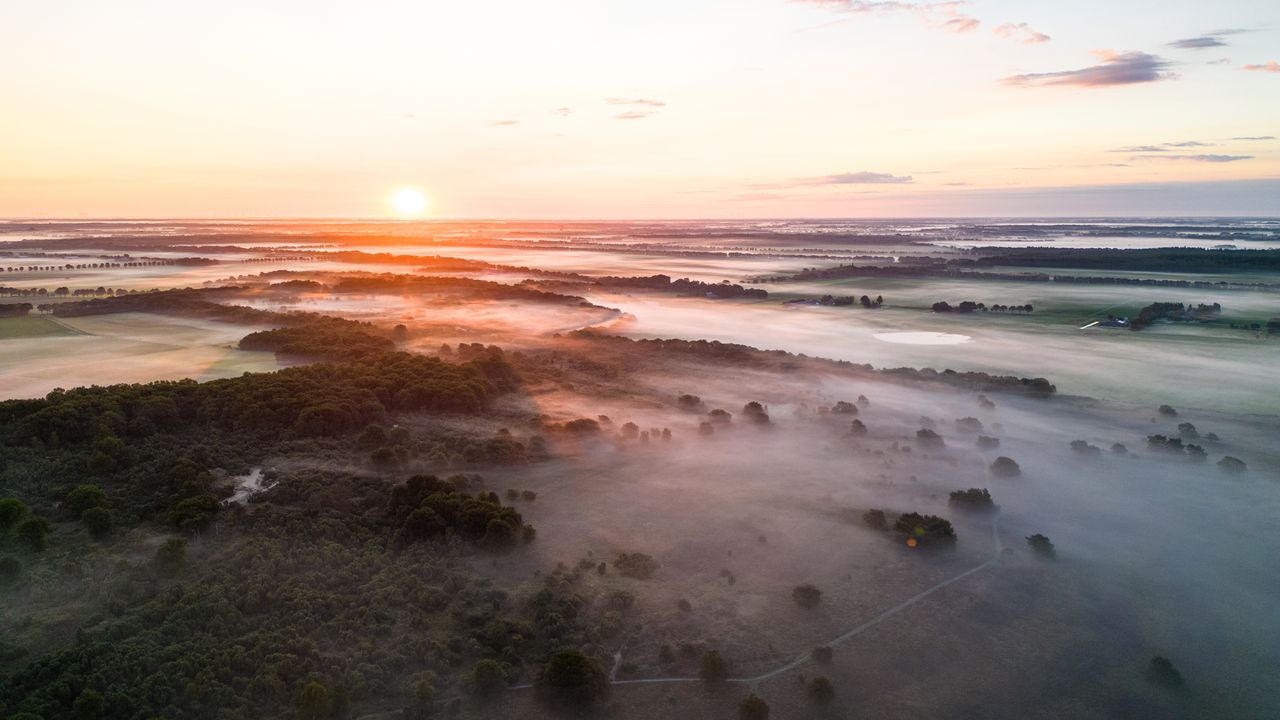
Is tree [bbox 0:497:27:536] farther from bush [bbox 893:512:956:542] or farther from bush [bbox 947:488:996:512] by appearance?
bush [bbox 947:488:996:512]

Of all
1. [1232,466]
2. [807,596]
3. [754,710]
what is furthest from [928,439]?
[754,710]

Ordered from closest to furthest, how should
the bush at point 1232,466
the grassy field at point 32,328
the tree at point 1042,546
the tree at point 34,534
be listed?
the tree at point 34,534 → the tree at point 1042,546 → the bush at point 1232,466 → the grassy field at point 32,328

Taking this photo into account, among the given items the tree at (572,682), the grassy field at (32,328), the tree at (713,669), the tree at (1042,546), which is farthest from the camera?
the grassy field at (32,328)

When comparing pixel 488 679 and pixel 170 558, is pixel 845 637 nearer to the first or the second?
pixel 488 679

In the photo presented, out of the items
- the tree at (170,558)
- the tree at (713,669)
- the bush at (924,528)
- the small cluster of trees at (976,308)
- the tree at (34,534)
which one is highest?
the small cluster of trees at (976,308)

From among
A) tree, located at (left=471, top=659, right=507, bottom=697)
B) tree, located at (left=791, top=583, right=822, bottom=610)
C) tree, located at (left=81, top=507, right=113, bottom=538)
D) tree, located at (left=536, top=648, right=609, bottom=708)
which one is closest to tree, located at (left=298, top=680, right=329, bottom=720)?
tree, located at (left=471, top=659, right=507, bottom=697)

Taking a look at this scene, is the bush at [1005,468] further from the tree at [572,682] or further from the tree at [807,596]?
the tree at [572,682]

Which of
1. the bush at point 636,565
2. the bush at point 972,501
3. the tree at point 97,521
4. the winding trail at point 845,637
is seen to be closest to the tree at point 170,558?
the tree at point 97,521

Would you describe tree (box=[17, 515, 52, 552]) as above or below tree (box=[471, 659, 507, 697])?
above
